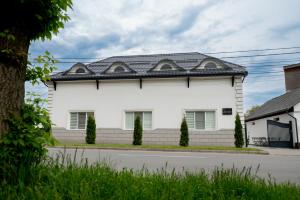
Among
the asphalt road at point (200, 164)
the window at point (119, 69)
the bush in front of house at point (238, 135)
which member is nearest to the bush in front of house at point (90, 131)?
the window at point (119, 69)

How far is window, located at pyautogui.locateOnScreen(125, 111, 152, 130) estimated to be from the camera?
19.0 metres

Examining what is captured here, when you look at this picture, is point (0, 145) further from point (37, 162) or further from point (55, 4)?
point (55, 4)

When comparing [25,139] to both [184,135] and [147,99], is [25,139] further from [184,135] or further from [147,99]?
[147,99]

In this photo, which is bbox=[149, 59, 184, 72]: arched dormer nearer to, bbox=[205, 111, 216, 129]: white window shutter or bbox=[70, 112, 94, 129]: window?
bbox=[205, 111, 216, 129]: white window shutter

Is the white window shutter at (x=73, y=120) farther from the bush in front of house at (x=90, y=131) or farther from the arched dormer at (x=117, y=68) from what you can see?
the arched dormer at (x=117, y=68)

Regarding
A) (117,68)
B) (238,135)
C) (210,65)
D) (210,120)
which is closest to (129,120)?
(117,68)

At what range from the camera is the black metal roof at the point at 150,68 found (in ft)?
61.1

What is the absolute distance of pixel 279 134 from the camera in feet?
72.5

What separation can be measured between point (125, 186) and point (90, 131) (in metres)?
15.8

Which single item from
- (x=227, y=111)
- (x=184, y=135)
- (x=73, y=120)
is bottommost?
(x=184, y=135)

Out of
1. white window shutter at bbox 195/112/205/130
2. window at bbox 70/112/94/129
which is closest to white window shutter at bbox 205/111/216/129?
white window shutter at bbox 195/112/205/130

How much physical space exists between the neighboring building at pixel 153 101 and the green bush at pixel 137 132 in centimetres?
94

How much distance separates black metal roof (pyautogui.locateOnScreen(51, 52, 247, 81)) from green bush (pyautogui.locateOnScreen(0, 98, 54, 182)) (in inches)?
624

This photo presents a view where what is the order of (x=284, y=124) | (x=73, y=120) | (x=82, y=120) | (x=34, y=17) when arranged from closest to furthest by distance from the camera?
1. (x=34, y=17)
2. (x=82, y=120)
3. (x=73, y=120)
4. (x=284, y=124)
